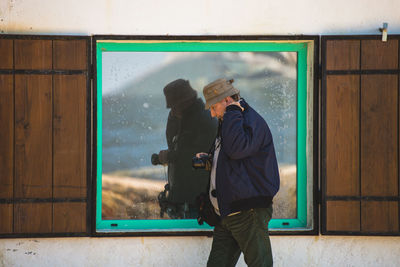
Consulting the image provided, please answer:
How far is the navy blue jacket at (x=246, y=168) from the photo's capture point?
316cm

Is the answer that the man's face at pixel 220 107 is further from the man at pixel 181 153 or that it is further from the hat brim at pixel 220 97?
the man at pixel 181 153

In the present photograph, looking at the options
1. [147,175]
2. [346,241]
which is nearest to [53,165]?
[147,175]

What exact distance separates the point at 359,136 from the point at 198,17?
1601 mm

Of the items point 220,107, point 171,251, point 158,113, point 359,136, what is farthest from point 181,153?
point 359,136

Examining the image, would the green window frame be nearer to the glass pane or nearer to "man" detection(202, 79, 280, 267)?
the glass pane

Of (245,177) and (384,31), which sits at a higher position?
(384,31)

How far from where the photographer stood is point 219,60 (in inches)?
171

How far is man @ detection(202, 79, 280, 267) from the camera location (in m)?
3.16

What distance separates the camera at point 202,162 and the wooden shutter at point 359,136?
3.71 feet

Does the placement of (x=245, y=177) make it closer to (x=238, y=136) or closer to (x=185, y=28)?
(x=238, y=136)

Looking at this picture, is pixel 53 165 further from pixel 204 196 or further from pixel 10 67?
pixel 204 196

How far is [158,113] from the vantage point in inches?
171

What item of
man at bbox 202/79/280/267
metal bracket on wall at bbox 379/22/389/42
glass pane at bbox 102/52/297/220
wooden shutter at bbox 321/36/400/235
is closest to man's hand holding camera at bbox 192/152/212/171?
man at bbox 202/79/280/267

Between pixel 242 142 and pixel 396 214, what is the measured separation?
1.75m
